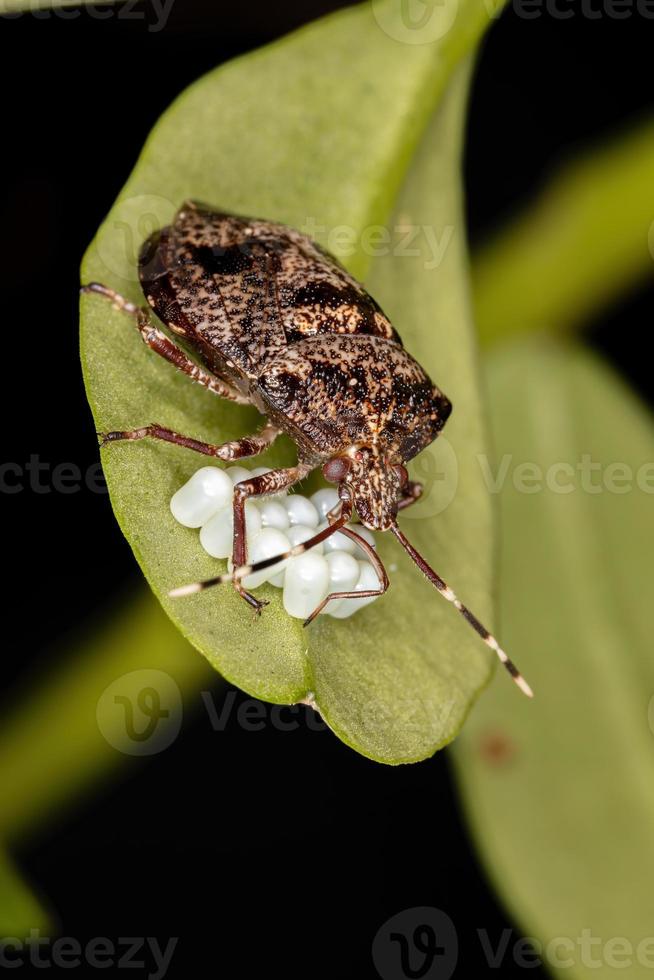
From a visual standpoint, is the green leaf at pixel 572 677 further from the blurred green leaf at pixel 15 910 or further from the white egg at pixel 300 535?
the blurred green leaf at pixel 15 910

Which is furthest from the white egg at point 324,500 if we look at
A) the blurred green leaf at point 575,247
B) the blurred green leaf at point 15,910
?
the blurred green leaf at point 575,247

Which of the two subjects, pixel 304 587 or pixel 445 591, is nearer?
pixel 304 587

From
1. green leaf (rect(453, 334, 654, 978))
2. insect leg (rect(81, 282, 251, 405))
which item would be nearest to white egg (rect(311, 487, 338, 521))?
insect leg (rect(81, 282, 251, 405))

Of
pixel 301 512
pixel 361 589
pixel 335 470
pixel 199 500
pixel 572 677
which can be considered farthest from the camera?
pixel 572 677

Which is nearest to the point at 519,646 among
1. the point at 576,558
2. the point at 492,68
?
the point at 576,558

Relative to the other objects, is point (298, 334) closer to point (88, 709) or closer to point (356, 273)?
point (356, 273)

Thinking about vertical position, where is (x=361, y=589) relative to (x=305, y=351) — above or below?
below

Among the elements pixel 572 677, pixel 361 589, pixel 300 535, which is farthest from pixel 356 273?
pixel 572 677

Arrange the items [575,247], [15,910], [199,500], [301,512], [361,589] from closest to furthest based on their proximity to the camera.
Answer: [199,500]
[361,589]
[301,512]
[15,910]
[575,247]
